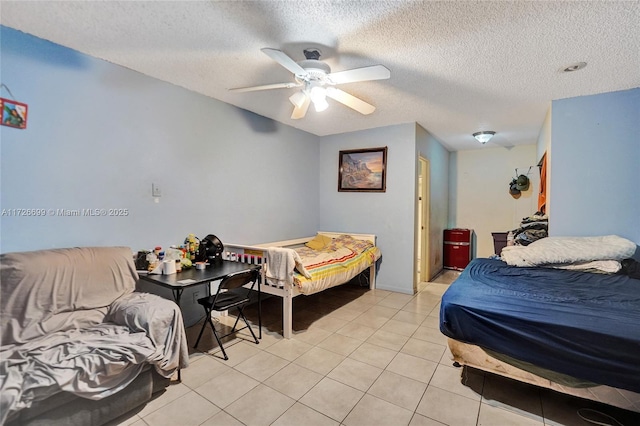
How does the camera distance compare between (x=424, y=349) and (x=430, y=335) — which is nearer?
(x=424, y=349)

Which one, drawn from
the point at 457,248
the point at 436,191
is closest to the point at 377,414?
the point at 436,191

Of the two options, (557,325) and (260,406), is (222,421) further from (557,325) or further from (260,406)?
(557,325)

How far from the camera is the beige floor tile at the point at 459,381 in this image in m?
2.06

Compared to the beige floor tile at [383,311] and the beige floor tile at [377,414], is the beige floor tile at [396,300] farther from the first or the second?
the beige floor tile at [377,414]

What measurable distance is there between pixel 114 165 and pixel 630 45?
13.6ft

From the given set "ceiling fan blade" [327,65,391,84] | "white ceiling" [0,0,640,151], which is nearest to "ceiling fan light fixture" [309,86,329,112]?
"ceiling fan blade" [327,65,391,84]

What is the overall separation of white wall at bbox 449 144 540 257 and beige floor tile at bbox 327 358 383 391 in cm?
492

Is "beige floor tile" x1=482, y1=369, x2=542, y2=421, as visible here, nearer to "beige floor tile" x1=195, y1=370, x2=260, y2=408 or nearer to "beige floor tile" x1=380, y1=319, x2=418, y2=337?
"beige floor tile" x1=380, y1=319, x2=418, y2=337

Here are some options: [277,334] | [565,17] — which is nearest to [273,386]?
[277,334]

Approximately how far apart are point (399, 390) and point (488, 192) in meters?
5.23

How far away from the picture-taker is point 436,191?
5.52 meters

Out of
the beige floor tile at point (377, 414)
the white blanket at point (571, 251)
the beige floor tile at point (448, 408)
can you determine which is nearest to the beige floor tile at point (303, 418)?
the beige floor tile at point (377, 414)

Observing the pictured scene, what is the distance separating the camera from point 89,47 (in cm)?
223

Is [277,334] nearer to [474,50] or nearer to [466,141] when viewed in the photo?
[474,50]
